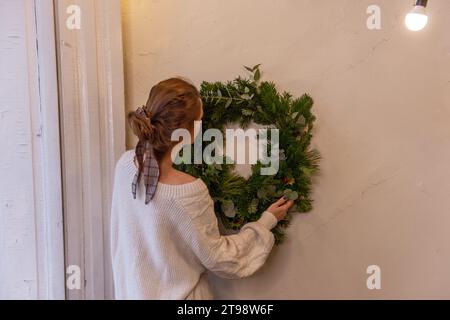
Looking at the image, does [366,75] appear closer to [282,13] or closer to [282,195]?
[282,13]

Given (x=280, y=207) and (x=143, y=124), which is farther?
(x=280, y=207)

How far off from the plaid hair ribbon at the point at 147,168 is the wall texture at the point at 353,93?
254 millimetres

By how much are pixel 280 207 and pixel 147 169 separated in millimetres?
362

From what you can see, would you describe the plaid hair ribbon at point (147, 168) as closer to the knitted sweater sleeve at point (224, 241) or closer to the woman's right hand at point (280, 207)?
the knitted sweater sleeve at point (224, 241)

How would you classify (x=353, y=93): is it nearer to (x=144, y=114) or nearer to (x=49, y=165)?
(x=144, y=114)

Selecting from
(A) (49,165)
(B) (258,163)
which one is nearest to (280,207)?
(B) (258,163)

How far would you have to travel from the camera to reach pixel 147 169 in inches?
30.1

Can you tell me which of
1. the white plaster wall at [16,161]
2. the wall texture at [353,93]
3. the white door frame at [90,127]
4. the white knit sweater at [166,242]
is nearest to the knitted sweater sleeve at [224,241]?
the white knit sweater at [166,242]

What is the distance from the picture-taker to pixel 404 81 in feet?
3.19

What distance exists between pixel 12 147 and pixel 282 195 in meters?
0.68

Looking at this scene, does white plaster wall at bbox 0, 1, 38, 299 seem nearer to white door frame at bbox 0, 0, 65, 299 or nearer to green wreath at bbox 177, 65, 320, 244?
white door frame at bbox 0, 0, 65, 299

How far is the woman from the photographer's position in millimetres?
752

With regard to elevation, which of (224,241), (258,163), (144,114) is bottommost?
(224,241)

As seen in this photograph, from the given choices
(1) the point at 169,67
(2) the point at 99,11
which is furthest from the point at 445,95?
(2) the point at 99,11
